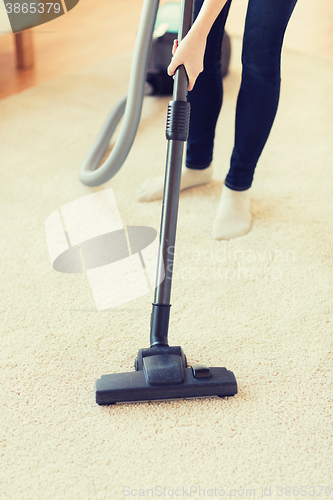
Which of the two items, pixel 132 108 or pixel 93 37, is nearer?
pixel 132 108

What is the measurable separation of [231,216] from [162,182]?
0.77ft

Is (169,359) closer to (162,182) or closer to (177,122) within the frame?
(177,122)

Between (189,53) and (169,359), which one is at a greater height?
(189,53)

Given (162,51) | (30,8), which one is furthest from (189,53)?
(30,8)

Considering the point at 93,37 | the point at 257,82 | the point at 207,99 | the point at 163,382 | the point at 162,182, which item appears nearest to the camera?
the point at 163,382

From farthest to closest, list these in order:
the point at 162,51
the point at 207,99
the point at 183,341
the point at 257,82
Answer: the point at 162,51 → the point at 207,99 → the point at 257,82 → the point at 183,341

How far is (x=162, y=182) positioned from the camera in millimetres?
1307

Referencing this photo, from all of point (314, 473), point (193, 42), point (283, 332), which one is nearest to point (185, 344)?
point (283, 332)

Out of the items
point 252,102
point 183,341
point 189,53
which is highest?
point 189,53

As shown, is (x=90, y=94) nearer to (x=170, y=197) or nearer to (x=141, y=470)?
(x=170, y=197)

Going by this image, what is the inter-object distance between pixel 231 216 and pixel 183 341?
→ 1.38ft

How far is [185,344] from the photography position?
0.89 m

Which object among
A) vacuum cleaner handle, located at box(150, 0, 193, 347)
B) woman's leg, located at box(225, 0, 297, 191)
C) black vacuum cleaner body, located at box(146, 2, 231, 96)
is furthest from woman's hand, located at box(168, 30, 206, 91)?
black vacuum cleaner body, located at box(146, 2, 231, 96)

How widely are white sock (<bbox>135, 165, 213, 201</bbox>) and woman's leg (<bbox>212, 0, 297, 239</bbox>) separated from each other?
5.8 inches
